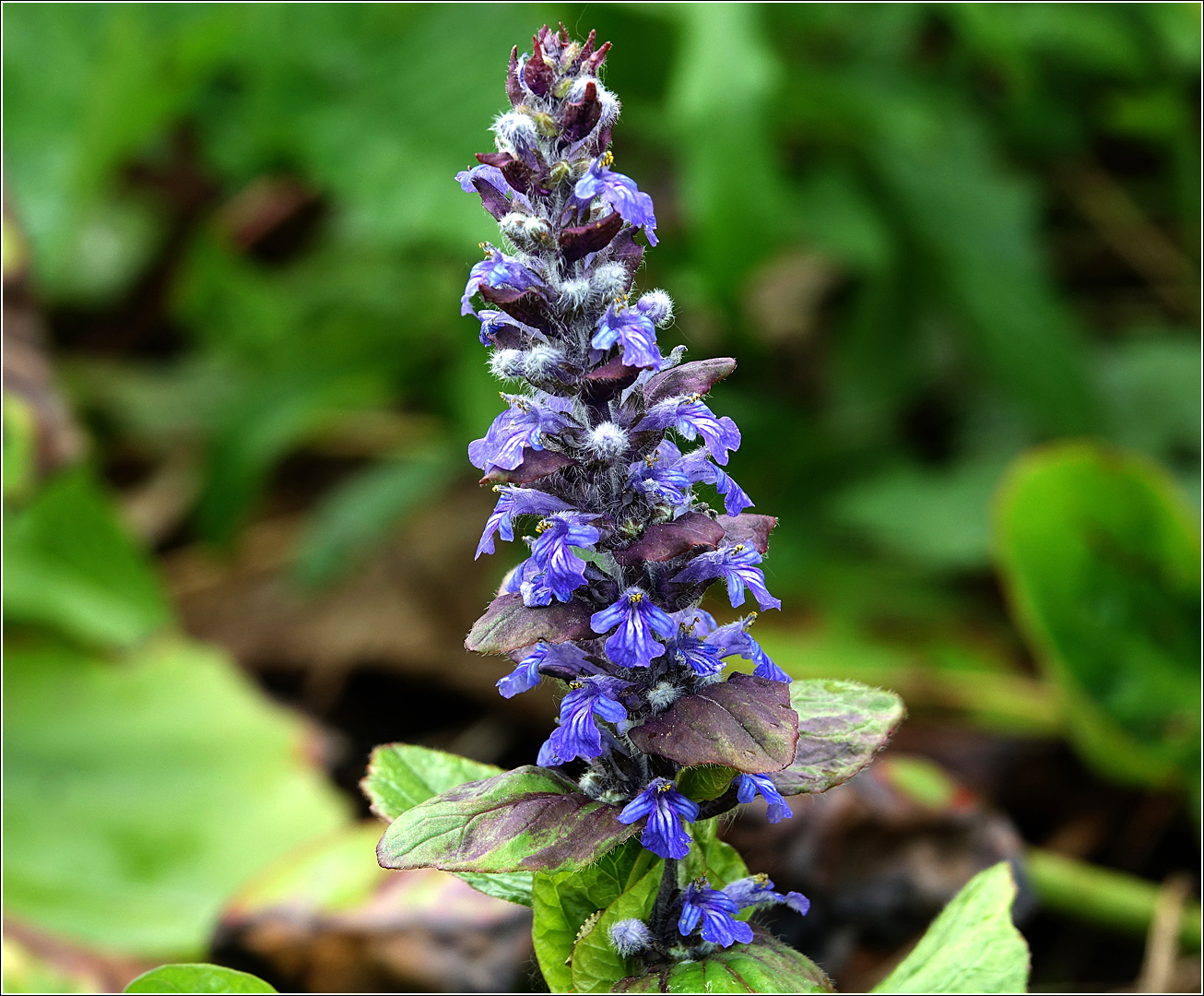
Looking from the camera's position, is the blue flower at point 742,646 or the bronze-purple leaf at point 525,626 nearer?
the bronze-purple leaf at point 525,626

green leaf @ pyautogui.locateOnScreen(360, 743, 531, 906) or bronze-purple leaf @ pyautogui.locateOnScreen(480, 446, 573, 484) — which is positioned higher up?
bronze-purple leaf @ pyautogui.locateOnScreen(480, 446, 573, 484)

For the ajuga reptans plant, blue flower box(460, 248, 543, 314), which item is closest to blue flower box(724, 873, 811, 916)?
the ajuga reptans plant

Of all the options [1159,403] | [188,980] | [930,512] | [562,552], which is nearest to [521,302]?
[562,552]

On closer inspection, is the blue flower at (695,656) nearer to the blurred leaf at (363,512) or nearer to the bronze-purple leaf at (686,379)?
the bronze-purple leaf at (686,379)

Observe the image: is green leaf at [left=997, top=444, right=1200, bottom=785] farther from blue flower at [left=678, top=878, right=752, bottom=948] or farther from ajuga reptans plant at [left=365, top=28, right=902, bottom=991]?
blue flower at [left=678, top=878, right=752, bottom=948]

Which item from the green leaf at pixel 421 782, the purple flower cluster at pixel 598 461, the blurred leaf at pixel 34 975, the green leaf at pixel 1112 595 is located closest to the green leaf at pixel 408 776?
the green leaf at pixel 421 782

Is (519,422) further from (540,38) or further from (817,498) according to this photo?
(817,498)
